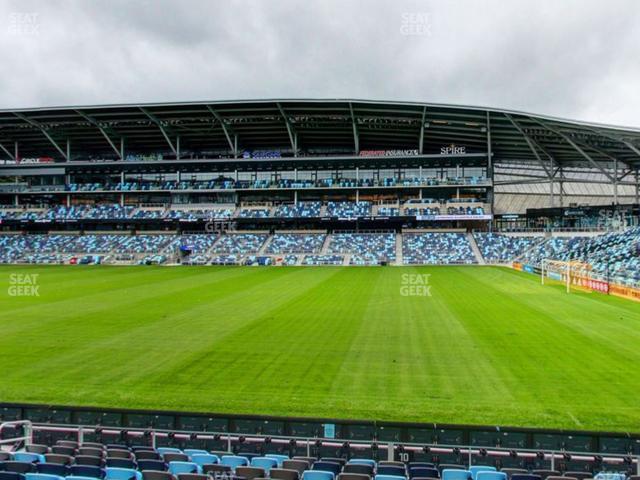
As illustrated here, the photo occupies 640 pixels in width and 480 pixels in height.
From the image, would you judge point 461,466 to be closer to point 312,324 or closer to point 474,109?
point 312,324

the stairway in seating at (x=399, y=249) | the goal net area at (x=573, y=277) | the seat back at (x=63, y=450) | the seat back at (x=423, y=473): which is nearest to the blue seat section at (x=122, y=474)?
the seat back at (x=63, y=450)

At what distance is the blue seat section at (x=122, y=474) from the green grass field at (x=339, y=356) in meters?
5.85

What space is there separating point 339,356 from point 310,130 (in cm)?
6217

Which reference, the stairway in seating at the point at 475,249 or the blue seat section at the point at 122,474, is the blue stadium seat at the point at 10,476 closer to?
the blue seat section at the point at 122,474

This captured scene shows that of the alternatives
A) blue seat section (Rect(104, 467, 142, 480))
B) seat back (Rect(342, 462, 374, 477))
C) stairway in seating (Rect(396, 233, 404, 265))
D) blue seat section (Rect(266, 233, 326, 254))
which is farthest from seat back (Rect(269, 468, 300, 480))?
blue seat section (Rect(266, 233, 326, 254))

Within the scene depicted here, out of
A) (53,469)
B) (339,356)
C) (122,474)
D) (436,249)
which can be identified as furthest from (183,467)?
(436,249)

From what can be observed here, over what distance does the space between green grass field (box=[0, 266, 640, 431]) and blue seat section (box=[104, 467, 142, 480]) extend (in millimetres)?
5854

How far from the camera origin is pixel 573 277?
140 ft

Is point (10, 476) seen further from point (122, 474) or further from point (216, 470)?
point (216, 470)

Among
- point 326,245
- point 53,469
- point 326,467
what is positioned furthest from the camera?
point 326,245

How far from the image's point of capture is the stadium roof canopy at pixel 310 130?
213 ft

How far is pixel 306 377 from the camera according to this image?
15.6 m

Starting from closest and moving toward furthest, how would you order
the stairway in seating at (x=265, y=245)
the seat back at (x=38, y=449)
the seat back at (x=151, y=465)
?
the seat back at (x=151, y=465) → the seat back at (x=38, y=449) → the stairway in seating at (x=265, y=245)

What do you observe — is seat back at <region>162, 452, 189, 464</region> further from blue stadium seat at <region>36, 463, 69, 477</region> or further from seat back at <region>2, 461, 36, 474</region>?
seat back at <region>2, 461, 36, 474</region>
